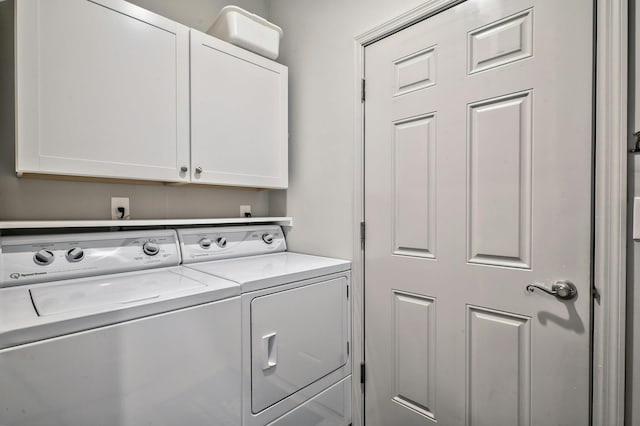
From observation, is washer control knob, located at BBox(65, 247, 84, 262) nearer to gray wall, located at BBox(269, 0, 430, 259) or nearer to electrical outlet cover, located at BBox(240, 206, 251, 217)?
A: electrical outlet cover, located at BBox(240, 206, 251, 217)

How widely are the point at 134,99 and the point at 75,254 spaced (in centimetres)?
71

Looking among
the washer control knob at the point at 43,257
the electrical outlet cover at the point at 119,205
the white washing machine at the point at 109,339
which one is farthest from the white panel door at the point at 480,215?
the washer control knob at the point at 43,257

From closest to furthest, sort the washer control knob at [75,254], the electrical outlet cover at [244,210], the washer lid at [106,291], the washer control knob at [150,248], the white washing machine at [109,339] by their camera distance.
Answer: the white washing machine at [109,339] → the washer lid at [106,291] → the washer control knob at [75,254] → the washer control knob at [150,248] → the electrical outlet cover at [244,210]

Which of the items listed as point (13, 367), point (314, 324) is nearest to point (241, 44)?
point (314, 324)

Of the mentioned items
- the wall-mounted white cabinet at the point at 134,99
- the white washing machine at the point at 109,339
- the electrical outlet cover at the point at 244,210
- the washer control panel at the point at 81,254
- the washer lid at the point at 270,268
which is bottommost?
the white washing machine at the point at 109,339

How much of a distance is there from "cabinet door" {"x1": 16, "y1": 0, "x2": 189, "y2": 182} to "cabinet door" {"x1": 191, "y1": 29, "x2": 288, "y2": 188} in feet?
0.23

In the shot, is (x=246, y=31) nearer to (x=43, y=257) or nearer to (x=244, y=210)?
(x=244, y=210)

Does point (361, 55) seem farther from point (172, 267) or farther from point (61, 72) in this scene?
point (172, 267)

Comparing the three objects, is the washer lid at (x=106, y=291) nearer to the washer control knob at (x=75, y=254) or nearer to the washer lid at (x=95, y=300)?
the washer lid at (x=95, y=300)

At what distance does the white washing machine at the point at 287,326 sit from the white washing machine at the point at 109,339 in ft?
0.27

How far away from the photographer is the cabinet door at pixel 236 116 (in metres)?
1.60

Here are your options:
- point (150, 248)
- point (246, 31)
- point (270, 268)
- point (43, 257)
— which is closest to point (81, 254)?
point (43, 257)

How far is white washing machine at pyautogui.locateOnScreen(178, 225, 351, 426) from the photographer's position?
128 centimetres

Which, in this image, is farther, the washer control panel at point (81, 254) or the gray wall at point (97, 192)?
the gray wall at point (97, 192)
